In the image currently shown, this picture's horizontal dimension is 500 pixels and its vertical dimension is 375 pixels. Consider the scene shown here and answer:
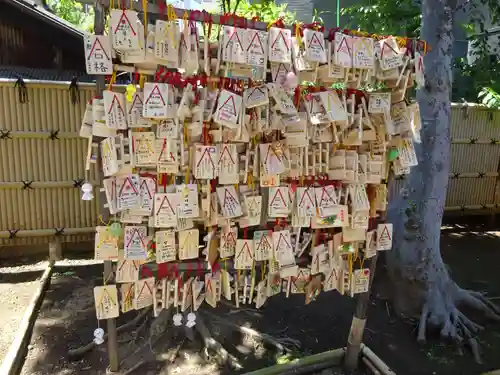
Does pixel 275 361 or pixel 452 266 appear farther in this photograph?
pixel 452 266

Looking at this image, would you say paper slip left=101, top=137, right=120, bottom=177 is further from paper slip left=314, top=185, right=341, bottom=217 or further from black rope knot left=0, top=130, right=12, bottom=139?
black rope knot left=0, top=130, right=12, bottom=139

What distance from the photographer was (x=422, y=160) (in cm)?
399

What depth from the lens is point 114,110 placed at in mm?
2268

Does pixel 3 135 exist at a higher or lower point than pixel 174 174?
higher

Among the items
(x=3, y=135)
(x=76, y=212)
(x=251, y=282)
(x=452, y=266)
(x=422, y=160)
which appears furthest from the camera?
(x=452, y=266)

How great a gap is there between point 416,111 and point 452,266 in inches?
140

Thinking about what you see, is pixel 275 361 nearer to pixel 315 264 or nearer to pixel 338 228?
pixel 315 264

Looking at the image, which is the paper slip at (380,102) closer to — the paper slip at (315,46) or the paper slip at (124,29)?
the paper slip at (315,46)

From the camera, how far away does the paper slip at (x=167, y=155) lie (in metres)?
2.36

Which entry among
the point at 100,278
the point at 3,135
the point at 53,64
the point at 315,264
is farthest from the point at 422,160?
the point at 53,64

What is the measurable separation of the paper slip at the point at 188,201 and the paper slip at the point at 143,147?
0.23 m

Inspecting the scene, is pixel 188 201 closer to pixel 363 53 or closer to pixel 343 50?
pixel 343 50

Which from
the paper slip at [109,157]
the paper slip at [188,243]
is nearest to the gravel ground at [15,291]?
the paper slip at [188,243]

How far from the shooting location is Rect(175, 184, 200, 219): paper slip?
244 cm
